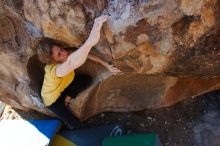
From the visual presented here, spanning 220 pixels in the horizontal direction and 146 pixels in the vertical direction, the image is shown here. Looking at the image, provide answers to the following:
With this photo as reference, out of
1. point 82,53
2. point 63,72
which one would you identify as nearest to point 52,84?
point 63,72

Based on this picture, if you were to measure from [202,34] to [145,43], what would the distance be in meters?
0.37

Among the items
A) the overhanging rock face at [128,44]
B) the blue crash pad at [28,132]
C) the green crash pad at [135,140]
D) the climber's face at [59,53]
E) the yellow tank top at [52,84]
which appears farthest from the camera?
the blue crash pad at [28,132]

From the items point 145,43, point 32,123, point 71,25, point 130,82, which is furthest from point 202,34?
point 32,123

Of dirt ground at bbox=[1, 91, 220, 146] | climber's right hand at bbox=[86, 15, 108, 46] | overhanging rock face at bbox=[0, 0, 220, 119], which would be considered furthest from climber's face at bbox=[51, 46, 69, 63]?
→ dirt ground at bbox=[1, 91, 220, 146]

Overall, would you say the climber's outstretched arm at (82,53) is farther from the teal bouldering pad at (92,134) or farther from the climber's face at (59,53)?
the teal bouldering pad at (92,134)

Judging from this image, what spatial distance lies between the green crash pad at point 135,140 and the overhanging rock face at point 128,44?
0.36m

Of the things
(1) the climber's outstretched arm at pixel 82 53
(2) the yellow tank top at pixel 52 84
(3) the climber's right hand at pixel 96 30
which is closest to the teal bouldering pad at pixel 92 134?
(2) the yellow tank top at pixel 52 84

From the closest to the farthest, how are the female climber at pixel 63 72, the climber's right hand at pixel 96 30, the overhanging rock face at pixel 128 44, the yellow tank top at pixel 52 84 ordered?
the overhanging rock face at pixel 128 44 → the climber's right hand at pixel 96 30 → the female climber at pixel 63 72 → the yellow tank top at pixel 52 84

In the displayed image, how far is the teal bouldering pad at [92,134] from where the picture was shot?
4047mm

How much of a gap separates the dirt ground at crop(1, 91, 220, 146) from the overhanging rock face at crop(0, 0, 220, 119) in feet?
0.51

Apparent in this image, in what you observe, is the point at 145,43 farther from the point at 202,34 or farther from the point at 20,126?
the point at 20,126

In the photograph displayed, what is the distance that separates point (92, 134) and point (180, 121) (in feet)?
2.71

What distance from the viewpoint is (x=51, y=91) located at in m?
3.67

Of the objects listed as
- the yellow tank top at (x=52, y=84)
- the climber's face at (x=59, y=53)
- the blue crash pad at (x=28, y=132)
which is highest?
the climber's face at (x=59, y=53)
